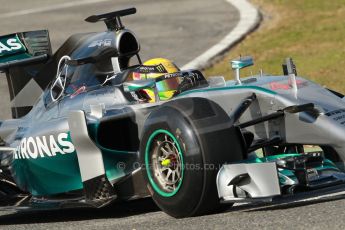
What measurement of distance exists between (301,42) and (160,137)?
10633mm

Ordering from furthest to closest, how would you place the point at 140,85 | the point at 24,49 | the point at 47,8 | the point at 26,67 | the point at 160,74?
the point at 47,8, the point at 26,67, the point at 24,49, the point at 160,74, the point at 140,85

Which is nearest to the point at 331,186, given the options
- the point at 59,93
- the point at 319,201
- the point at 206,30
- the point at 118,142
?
the point at 319,201

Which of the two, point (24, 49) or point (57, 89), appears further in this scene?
point (24, 49)

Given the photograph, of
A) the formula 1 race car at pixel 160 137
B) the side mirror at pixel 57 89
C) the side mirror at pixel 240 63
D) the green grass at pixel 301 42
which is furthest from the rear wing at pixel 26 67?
the green grass at pixel 301 42

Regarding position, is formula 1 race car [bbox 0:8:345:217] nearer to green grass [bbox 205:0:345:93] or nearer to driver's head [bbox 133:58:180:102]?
driver's head [bbox 133:58:180:102]

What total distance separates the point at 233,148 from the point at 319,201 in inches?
32.0

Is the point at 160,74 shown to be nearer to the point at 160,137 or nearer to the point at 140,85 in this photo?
the point at 140,85

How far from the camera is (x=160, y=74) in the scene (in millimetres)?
8539

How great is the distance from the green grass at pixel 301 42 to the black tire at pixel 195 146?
25.7 feet

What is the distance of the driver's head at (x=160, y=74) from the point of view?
8148 mm

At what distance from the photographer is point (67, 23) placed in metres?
21.3

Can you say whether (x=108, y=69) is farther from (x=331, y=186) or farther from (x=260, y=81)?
(x=331, y=186)

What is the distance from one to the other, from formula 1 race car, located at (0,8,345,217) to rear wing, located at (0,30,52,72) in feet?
1.47

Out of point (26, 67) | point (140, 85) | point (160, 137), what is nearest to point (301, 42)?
point (26, 67)
